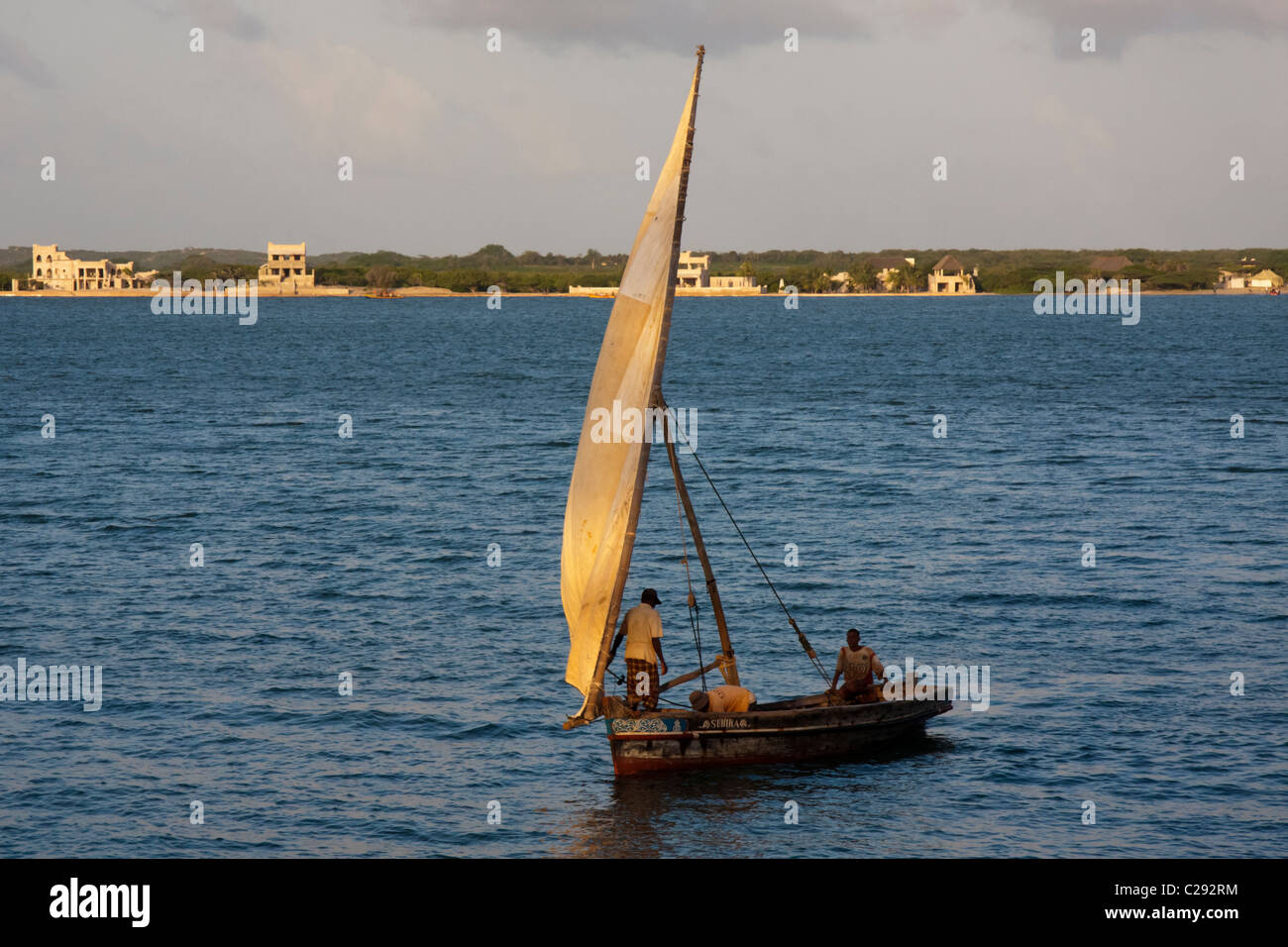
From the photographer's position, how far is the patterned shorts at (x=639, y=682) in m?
27.4

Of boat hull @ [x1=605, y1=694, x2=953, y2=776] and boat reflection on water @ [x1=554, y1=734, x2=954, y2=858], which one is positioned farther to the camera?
boat hull @ [x1=605, y1=694, x2=953, y2=776]

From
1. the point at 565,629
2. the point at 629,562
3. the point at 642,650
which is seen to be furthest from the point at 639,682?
the point at 565,629

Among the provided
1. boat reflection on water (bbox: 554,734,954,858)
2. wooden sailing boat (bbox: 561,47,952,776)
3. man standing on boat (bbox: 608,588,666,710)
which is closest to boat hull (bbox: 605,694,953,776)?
wooden sailing boat (bbox: 561,47,952,776)

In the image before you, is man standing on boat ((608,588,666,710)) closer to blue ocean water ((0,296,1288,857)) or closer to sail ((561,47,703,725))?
sail ((561,47,703,725))

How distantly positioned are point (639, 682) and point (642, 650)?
63 cm

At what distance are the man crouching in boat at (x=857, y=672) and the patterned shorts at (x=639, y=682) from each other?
3.83m

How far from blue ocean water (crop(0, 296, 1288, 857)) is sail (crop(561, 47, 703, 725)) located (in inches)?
125

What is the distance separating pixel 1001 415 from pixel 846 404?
42.1ft

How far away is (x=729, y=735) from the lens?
27.6 meters

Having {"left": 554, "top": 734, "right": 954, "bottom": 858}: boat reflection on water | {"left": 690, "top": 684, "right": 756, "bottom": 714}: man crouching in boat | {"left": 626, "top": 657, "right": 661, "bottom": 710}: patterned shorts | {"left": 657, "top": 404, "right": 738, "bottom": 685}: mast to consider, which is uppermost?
{"left": 657, "top": 404, "right": 738, "bottom": 685}: mast

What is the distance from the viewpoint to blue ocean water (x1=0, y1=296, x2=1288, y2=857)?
26.0 metres

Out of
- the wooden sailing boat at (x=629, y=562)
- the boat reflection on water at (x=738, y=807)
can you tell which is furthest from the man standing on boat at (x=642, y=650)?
the boat reflection on water at (x=738, y=807)

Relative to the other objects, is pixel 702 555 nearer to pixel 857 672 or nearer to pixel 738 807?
pixel 857 672

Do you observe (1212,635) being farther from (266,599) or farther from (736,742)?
(266,599)
